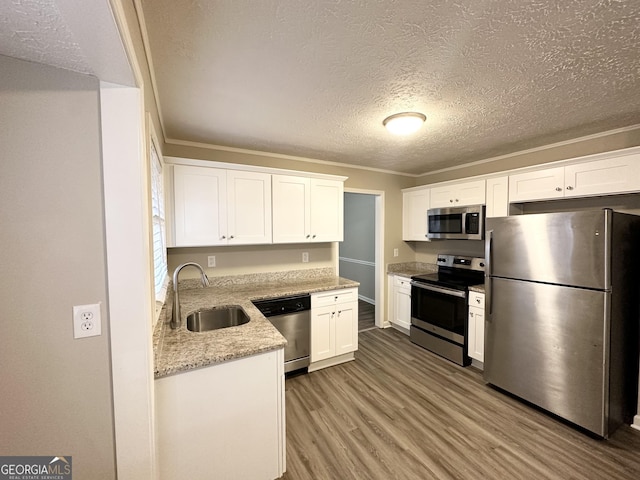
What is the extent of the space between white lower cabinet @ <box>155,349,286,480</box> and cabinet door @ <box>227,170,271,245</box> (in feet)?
5.04

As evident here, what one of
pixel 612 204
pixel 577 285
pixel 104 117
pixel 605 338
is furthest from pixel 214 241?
pixel 612 204

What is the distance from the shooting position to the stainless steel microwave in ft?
10.3

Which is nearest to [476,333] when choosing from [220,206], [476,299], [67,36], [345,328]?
[476,299]

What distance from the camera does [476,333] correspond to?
288 cm

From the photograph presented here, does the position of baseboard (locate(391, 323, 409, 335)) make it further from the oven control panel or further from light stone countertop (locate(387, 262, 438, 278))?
the oven control panel

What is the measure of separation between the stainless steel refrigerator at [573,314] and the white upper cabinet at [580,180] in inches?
12.8

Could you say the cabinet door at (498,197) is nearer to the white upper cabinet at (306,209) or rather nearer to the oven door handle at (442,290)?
the oven door handle at (442,290)

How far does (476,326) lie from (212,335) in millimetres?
2715

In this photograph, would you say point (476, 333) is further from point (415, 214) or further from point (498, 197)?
point (415, 214)

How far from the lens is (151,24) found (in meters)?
1.22

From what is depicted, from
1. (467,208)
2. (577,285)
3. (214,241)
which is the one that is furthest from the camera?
(467,208)

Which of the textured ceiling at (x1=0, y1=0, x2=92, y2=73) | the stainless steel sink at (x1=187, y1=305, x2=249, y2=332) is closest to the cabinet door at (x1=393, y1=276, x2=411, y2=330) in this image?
the stainless steel sink at (x1=187, y1=305, x2=249, y2=332)

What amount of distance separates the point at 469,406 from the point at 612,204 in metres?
2.30

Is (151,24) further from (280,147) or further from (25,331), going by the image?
(280,147)
